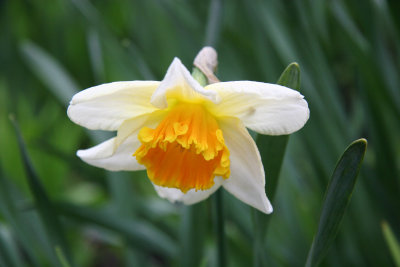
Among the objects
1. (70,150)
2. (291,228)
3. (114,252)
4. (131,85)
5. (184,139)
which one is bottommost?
(114,252)

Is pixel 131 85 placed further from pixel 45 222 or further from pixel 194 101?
pixel 45 222

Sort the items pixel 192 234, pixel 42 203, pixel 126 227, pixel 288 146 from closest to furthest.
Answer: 1. pixel 42 203
2. pixel 192 234
3. pixel 126 227
4. pixel 288 146

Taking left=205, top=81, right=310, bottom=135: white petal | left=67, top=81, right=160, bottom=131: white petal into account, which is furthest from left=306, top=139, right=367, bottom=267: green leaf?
left=67, top=81, right=160, bottom=131: white petal

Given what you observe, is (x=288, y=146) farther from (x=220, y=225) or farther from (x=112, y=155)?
(x=112, y=155)

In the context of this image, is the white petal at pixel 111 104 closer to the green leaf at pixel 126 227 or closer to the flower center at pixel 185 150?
the flower center at pixel 185 150

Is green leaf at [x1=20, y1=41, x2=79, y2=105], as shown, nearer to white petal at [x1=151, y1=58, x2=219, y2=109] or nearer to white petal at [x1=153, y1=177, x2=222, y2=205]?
white petal at [x1=153, y1=177, x2=222, y2=205]

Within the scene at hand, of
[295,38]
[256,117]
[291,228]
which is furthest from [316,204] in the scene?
[256,117]

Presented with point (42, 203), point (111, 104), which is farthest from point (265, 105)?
point (42, 203)
